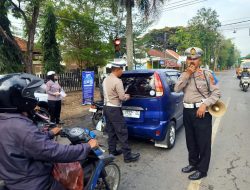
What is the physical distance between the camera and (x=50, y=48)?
18.1 metres

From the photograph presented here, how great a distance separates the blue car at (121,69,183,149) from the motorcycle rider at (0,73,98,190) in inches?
114

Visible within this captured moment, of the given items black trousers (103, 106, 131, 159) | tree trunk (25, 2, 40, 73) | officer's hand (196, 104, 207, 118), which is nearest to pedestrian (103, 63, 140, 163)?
black trousers (103, 106, 131, 159)

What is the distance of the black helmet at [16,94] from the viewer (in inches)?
72.7

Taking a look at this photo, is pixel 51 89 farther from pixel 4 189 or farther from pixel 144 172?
pixel 4 189

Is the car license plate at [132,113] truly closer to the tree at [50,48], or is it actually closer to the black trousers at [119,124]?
the black trousers at [119,124]

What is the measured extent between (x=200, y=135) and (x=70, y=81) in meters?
14.3

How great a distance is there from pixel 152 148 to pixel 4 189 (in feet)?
11.8

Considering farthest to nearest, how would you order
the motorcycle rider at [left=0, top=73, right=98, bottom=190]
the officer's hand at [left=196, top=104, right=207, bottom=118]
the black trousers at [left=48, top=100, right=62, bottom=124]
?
1. the black trousers at [left=48, top=100, right=62, bottom=124]
2. the officer's hand at [left=196, top=104, right=207, bottom=118]
3. the motorcycle rider at [left=0, top=73, right=98, bottom=190]

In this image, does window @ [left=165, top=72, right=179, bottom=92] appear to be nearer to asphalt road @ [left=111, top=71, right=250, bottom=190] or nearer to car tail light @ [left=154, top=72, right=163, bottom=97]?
car tail light @ [left=154, top=72, right=163, bottom=97]

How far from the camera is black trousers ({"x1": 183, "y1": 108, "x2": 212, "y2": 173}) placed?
3756mm

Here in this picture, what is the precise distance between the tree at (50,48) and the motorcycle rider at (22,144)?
16395mm

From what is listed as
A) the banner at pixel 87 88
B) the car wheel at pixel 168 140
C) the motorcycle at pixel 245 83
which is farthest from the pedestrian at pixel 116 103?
the motorcycle at pixel 245 83

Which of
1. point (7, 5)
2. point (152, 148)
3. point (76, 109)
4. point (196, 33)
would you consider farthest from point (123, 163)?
point (196, 33)

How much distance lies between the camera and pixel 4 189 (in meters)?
2.01
